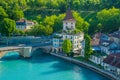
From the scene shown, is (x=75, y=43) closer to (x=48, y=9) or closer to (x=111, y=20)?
(x=111, y=20)

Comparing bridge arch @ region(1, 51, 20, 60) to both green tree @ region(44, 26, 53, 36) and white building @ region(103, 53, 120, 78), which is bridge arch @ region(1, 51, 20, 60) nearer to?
green tree @ region(44, 26, 53, 36)

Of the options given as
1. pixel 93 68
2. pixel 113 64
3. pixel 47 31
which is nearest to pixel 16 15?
pixel 47 31

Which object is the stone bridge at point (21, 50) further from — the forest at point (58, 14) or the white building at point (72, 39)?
the forest at point (58, 14)

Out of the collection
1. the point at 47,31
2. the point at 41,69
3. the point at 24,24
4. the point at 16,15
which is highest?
the point at 16,15

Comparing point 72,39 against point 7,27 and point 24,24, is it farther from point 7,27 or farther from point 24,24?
point 24,24

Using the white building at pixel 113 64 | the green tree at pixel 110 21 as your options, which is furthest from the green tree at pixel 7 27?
the white building at pixel 113 64

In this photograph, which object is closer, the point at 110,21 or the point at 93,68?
→ the point at 93,68

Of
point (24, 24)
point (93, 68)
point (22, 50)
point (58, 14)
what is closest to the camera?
point (93, 68)

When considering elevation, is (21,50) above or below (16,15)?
below
